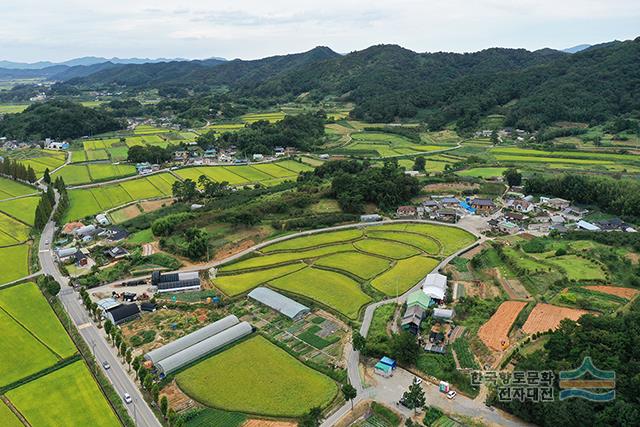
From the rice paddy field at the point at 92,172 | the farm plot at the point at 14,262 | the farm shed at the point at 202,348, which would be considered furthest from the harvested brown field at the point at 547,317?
the rice paddy field at the point at 92,172

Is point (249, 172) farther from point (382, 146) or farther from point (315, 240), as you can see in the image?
point (315, 240)

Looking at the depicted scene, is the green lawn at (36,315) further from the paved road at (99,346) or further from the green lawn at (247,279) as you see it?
the green lawn at (247,279)

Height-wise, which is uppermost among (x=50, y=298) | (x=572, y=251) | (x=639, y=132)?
(x=639, y=132)

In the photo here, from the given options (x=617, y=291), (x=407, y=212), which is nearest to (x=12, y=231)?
(x=407, y=212)

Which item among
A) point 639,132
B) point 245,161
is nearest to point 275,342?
point 245,161

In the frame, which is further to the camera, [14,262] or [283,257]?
[283,257]

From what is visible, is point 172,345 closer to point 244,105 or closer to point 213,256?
point 213,256
